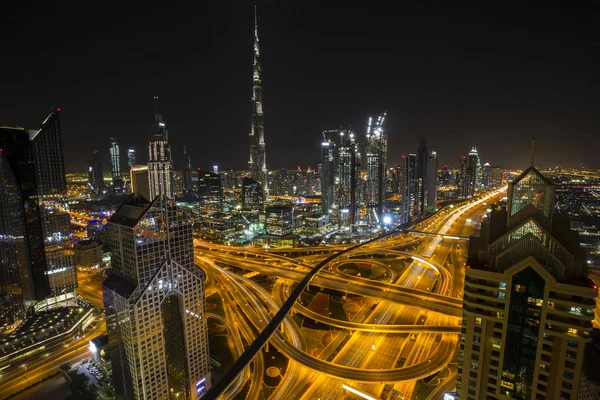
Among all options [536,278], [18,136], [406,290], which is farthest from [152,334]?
[18,136]

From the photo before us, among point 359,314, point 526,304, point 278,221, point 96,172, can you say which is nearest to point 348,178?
point 278,221

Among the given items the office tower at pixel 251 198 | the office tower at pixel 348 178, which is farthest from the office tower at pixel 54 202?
the office tower at pixel 348 178

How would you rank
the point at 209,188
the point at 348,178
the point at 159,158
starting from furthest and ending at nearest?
the point at 209,188 → the point at 348,178 → the point at 159,158

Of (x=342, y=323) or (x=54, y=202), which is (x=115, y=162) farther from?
(x=342, y=323)

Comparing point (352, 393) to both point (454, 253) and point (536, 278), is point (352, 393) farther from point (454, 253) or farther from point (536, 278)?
point (454, 253)

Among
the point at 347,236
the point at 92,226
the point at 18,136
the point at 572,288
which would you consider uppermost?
the point at 18,136
